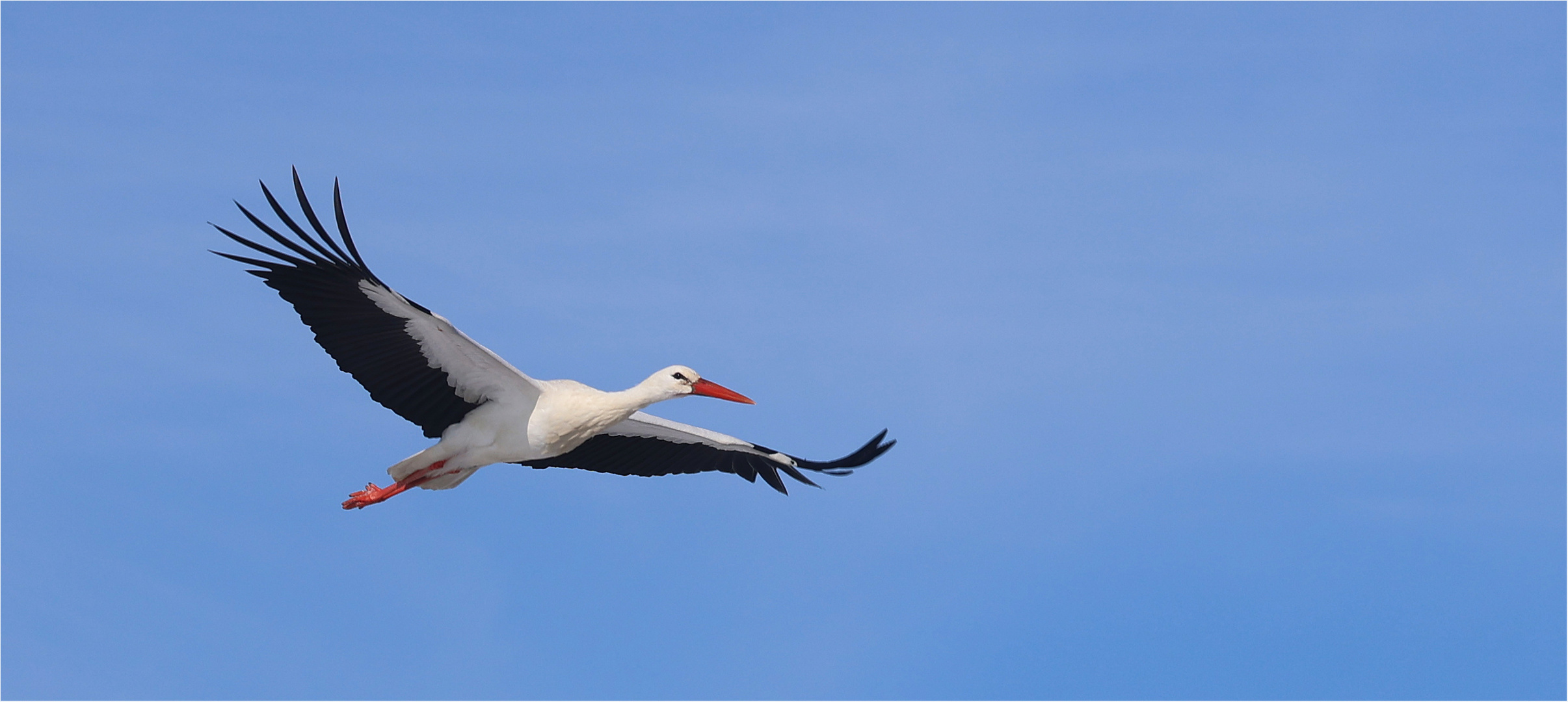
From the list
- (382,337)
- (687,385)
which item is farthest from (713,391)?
(382,337)

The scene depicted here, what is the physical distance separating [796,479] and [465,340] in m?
4.74

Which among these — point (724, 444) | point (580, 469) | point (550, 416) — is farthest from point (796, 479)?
point (550, 416)

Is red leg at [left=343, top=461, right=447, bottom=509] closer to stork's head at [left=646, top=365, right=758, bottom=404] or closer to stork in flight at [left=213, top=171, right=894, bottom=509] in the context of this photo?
stork in flight at [left=213, top=171, right=894, bottom=509]

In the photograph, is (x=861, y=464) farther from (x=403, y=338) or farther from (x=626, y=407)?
(x=403, y=338)

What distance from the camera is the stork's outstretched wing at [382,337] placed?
1736 cm

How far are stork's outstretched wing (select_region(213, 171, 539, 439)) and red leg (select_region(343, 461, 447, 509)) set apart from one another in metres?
0.40

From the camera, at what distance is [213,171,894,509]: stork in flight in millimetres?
17469

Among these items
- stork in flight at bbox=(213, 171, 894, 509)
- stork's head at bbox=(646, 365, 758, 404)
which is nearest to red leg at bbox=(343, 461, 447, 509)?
stork in flight at bbox=(213, 171, 894, 509)

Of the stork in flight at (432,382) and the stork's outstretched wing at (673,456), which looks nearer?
the stork in flight at (432,382)

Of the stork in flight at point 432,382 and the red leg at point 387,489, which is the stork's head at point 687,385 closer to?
the stork in flight at point 432,382

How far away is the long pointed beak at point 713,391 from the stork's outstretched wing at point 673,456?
147cm

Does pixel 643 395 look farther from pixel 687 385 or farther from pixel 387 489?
pixel 387 489

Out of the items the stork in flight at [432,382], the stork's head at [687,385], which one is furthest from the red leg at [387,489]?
the stork's head at [687,385]

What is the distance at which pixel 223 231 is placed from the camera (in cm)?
1728
